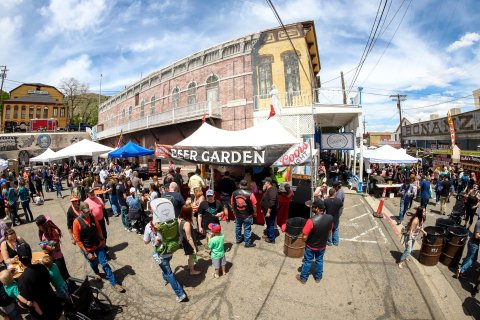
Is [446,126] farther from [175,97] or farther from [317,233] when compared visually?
[317,233]

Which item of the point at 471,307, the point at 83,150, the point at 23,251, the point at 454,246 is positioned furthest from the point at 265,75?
the point at 23,251

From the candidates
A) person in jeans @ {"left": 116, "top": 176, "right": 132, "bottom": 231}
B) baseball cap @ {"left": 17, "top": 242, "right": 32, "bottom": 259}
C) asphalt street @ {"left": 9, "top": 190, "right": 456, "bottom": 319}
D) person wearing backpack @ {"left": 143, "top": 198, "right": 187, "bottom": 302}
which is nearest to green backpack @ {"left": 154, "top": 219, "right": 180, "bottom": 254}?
person wearing backpack @ {"left": 143, "top": 198, "right": 187, "bottom": 302}

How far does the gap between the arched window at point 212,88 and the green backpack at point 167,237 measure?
1589 cm

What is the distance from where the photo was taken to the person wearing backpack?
15.2ft

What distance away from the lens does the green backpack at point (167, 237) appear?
15.2ft

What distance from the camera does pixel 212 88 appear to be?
19797 mm

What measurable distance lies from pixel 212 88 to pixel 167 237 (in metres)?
16.7

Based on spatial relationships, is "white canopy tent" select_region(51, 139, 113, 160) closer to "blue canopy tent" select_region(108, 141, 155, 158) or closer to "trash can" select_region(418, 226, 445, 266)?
"blue canopy tent" select_region(108, 141, 155, 158)

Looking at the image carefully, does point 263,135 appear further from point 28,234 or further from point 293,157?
point 28,234

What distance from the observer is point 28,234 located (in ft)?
29.4

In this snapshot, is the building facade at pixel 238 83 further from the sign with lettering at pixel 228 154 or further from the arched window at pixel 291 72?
the sign with lettering at pixel 228 154

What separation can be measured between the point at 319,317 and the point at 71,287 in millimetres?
4324

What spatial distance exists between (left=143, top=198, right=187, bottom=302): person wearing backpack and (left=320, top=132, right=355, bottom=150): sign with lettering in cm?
1213

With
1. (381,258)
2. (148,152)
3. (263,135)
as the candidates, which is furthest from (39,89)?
(381,258)
